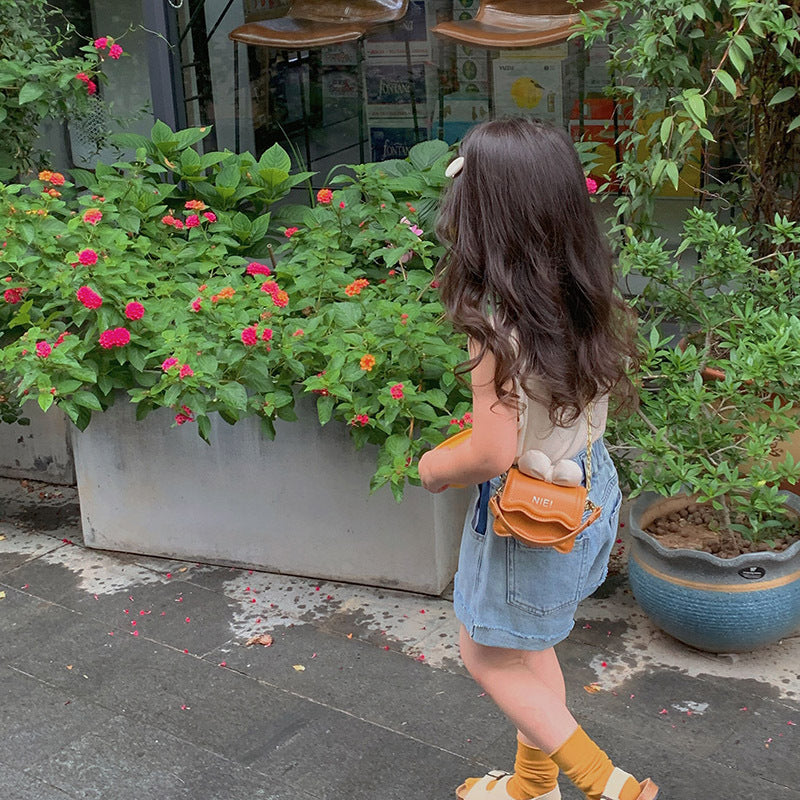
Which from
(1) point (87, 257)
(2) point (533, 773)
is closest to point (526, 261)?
(2) point (533, 773)

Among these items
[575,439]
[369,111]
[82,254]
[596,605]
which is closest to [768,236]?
[596,605]

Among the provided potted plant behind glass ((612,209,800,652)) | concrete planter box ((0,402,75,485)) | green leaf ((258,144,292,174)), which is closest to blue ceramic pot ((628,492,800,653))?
potted plant behind glass ((612,209,800,652))

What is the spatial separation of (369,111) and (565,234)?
440 cm

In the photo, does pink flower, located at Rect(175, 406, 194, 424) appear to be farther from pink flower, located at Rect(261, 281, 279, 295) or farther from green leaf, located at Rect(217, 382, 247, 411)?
pink flower, located at Rect(261, 281, 279, 295)

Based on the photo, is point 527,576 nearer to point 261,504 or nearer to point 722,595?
point 722,595

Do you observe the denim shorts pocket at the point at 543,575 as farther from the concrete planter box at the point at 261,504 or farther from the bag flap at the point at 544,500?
the concrete planter box at the point at 261,504

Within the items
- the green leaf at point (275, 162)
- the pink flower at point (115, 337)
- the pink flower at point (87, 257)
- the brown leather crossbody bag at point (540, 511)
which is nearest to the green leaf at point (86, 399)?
the pink flower at point (115, 337)

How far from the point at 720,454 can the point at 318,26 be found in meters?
3.98

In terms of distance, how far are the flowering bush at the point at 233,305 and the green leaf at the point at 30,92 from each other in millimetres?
454

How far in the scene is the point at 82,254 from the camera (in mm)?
3844

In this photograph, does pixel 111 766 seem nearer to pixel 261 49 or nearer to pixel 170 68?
pixel 170 68

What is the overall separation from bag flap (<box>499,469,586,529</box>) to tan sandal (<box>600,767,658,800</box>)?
25.6 inches

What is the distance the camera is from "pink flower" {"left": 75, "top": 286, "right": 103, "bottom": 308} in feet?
12.4

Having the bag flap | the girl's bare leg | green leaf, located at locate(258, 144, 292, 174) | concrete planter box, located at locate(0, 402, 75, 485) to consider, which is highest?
green leaf, located at locate(258, 144, 292, 174)
